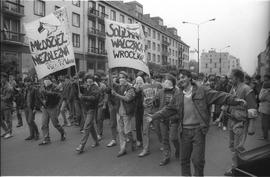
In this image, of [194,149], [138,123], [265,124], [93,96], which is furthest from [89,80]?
[265,124]

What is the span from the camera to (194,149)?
12.1 ft

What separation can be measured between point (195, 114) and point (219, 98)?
0.39 metres

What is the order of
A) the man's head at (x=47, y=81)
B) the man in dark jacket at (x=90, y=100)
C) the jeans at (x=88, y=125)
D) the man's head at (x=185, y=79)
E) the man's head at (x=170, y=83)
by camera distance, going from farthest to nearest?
the man's head at (x=47, y=81) → the man in dark jacket at (x=90, y=100) → the jeans at (x=88, y=125) → the man's head at (x=170, y=83) → the man's head at (x=185, y=79)

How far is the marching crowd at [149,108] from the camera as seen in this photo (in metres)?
3.76

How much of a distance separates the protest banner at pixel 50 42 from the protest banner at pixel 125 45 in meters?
0.83

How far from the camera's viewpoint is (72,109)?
25.0ft

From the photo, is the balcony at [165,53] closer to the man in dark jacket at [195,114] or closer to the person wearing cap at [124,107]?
the person wearing cap at [124,107]

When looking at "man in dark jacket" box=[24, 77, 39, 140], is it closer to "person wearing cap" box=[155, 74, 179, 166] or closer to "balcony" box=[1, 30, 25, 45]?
"balcony" box=[1, 30, 25, 45]

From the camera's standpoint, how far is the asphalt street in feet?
15.0

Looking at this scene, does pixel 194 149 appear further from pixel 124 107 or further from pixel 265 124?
pixel 265 124

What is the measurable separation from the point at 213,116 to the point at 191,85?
6.40m

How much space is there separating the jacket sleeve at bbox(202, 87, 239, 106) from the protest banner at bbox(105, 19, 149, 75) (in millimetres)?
2441

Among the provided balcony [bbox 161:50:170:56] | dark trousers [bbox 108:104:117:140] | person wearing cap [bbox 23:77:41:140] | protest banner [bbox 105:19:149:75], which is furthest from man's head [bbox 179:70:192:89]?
person wearing cap [bbox 23:77:41:140]

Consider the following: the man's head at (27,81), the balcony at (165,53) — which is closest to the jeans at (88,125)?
the man's head at (27,81)
